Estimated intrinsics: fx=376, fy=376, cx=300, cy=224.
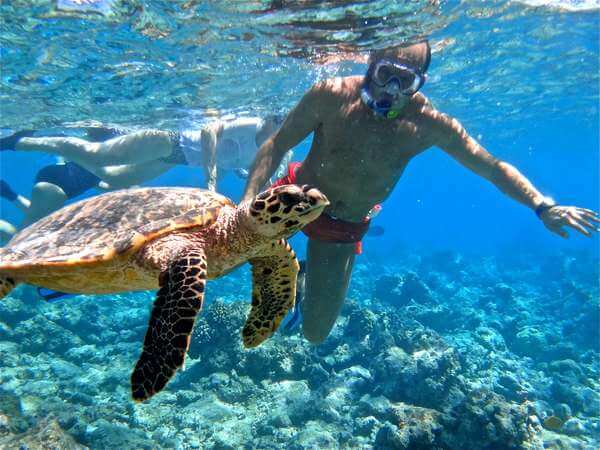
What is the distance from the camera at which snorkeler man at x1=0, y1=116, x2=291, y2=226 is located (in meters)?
10.2

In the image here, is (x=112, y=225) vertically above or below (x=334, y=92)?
below

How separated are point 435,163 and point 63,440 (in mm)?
51203

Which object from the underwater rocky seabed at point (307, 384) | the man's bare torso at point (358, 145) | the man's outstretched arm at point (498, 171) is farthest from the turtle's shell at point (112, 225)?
the underwater rocky seabed at point (307, 384)

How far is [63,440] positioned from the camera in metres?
5.20

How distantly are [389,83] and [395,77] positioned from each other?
16cm

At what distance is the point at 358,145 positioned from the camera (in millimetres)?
4500

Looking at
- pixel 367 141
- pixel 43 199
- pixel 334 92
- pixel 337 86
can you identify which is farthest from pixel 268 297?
pixel 43 199

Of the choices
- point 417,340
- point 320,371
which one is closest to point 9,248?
point 320,371

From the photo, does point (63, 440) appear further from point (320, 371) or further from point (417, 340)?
point (417, 340)

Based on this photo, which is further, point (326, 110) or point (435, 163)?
point (435, 163)

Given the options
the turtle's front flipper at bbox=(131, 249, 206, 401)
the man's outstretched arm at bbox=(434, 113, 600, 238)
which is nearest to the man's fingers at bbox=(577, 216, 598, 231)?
the man's outstretched arm at bbox=(434, 113, 600, 238)

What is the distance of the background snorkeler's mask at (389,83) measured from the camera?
14.6ft

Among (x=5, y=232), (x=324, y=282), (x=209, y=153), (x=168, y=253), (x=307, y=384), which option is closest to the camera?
(x=168, y=253)

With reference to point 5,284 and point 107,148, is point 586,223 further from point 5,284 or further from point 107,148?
point 107,148
